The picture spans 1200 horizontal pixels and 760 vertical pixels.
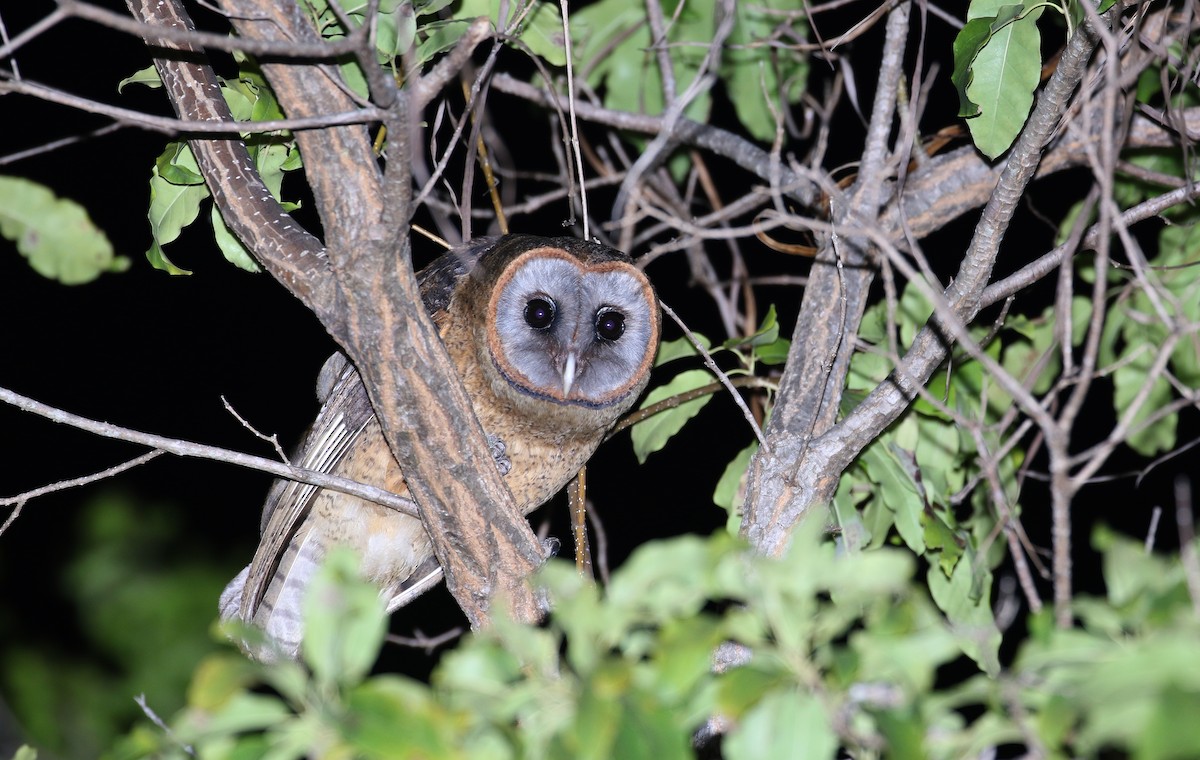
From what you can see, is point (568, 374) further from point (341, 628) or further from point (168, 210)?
point (341, 628)

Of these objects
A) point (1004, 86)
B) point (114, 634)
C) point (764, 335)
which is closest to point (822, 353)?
point (764, 335)

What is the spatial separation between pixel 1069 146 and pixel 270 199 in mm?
2289

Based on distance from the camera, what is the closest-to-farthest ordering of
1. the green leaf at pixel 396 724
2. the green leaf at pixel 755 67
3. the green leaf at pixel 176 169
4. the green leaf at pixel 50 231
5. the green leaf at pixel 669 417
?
the green leaf at pixel 396 724, the green leaf at pixel 50 231, the green leaf at pixel 176 169, the green leaf at pixel 669 417, the green leaf at pixel 755 67

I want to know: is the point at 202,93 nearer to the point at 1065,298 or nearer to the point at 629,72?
the point at 629,72

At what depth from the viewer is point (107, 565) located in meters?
6.46

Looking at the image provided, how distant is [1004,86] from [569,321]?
4.90ft

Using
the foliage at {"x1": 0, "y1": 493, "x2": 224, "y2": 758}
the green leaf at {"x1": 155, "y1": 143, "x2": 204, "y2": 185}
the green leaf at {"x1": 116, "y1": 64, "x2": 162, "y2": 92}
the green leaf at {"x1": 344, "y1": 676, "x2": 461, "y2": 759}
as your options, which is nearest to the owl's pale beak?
the green leaf at {"x1": 155, "y1": 143, "x2": 204, "y2": 185}

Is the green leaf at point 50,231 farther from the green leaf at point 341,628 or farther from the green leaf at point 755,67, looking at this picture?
the green leaf at point 755,67

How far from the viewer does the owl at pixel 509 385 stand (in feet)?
10.8

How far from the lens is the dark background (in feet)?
18.5

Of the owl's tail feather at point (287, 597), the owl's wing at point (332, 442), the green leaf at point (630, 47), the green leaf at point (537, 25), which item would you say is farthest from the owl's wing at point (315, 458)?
the green leaf at point (630, 47)

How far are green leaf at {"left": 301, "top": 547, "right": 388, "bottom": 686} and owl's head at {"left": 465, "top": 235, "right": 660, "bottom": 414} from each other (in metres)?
2.26

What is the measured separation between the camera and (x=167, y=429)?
607cm

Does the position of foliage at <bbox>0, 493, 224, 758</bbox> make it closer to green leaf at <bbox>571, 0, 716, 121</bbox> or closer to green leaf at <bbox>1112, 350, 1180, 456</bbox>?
green leaf at <bbox>571, 0, 716, 121</bbox>
